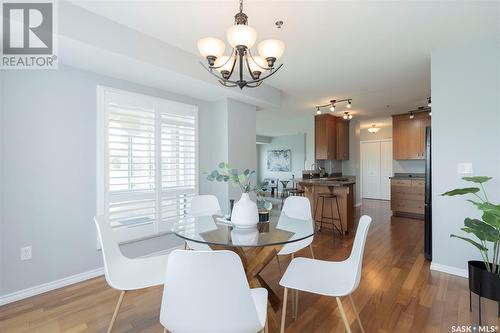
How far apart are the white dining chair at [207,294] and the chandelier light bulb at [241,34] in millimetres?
1359

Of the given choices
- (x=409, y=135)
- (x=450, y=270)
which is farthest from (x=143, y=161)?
(x=409, y=135)

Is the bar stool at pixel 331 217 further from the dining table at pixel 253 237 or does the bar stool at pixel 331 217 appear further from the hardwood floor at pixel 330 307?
the dining table at pixel 253 237

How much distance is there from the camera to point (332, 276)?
5.52 ft

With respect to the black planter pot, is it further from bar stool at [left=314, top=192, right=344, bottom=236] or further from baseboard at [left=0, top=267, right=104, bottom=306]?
baseboard at [left=0, top=267, right=104, bottom=306]

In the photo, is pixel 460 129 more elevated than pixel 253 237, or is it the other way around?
pixel 460 129

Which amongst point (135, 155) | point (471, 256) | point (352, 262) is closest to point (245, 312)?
point (352, 262)

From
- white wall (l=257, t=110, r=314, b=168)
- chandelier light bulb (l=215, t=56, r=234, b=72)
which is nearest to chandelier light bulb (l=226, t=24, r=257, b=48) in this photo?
chandelier light bulb (l=215, t=56, r=234, b=72)

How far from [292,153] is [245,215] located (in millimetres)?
8035

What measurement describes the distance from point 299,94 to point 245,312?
3.99m

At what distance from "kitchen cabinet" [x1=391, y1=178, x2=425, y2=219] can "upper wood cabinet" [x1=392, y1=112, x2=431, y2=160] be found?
2.05 ft

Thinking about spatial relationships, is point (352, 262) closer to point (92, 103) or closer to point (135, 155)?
point (135, 155)

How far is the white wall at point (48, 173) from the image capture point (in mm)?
2178

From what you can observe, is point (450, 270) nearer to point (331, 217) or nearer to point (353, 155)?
point (331, 217)

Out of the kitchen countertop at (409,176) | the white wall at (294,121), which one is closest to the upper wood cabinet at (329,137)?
the white wall at (294,121)
